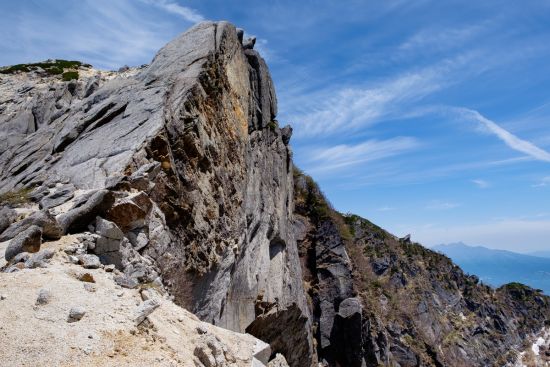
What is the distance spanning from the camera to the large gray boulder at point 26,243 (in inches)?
359

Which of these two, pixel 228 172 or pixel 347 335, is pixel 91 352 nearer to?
pixel 228 172

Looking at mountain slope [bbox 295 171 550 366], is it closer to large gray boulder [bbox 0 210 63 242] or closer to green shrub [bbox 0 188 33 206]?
green shrub [bbox 0 188 33 206]

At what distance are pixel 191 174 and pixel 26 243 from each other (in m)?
7.39

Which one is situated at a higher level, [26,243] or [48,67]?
[48,67]

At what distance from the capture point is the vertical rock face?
42.7 ft

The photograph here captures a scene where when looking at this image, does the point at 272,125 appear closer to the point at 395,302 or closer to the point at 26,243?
the point at 26,243

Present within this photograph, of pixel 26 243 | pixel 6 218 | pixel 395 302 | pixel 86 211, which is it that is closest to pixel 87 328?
pixel 26 243

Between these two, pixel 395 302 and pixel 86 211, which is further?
pixel 395 302

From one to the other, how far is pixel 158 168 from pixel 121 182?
1940mm

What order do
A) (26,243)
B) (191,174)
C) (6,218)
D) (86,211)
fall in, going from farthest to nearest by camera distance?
(191,174), (6,218), (86,211), (26,243)

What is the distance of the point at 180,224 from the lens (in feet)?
49.1

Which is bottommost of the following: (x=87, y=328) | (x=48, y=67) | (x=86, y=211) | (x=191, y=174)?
(x=87, y=328)

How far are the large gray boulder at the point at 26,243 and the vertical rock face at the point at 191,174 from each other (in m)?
1.02

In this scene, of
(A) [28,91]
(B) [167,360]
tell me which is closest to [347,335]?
(B) [167,360]
